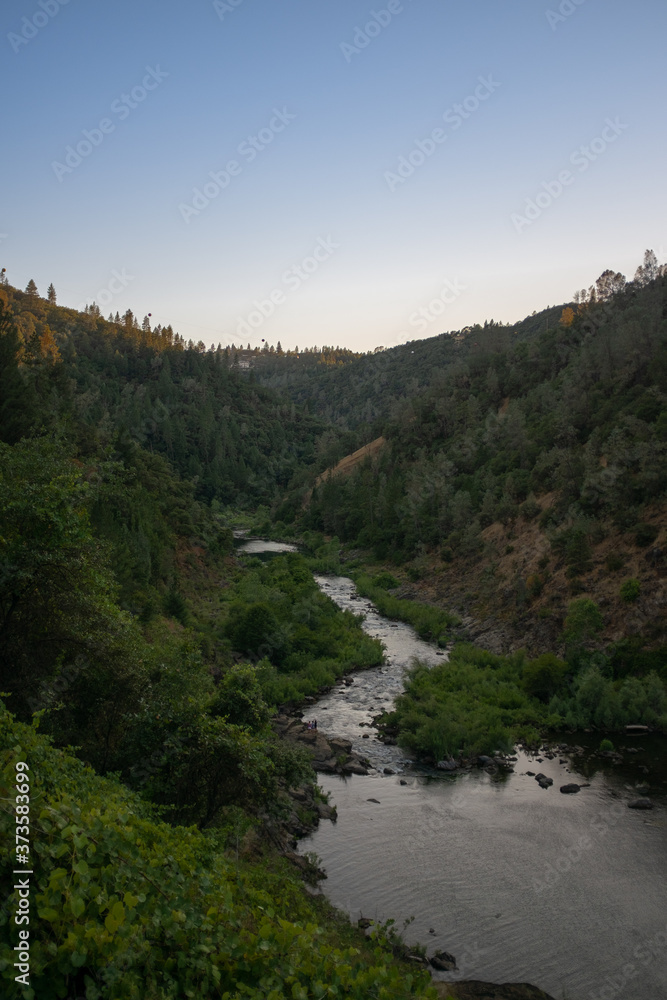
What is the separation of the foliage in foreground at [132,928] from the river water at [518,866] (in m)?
8.65

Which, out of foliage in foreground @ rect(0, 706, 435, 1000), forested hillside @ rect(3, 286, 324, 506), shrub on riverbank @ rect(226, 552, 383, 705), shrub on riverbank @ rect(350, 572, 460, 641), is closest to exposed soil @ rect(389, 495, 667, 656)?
shrub on riverbank @ rect(350, 572, 460, 641)

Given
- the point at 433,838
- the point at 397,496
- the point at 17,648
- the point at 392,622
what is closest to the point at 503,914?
the point at 433,838

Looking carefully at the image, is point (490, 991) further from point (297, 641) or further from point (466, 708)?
point (297, 641)

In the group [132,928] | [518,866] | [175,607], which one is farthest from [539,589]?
[132,928]


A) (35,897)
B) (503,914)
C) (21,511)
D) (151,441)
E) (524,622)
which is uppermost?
(151,441)

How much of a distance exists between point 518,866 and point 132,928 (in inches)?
639

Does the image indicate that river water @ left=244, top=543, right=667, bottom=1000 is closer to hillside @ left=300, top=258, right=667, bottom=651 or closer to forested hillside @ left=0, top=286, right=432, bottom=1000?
forested hillside @ left=0, top=286, right=432, bottom=1000

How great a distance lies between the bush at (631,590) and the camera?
34.0 m

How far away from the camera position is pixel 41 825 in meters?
6.68

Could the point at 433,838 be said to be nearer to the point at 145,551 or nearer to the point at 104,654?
the point at 104,654

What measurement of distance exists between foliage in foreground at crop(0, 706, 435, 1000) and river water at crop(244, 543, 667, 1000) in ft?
28.4

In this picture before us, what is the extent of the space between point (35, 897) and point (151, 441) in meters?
133

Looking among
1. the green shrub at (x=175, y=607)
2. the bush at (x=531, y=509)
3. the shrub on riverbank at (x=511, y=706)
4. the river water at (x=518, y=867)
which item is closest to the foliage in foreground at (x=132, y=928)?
the river water at (x=518, y=867)

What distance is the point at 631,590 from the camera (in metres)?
34.2
